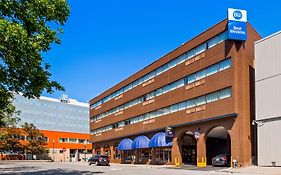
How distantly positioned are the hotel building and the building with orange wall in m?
43.1

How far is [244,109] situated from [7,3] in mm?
28785

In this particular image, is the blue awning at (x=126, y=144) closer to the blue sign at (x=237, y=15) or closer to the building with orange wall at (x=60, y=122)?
the blue sign at (x=237, y=15)

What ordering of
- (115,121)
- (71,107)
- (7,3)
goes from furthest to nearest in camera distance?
(71,107) → (115,121) → (7,3)

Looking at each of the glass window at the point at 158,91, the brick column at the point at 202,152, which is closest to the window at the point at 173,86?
the glass window at the point at 158,91

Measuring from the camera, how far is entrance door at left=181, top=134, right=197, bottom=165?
2130 inches

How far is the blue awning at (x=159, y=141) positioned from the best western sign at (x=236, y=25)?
17.7 metres

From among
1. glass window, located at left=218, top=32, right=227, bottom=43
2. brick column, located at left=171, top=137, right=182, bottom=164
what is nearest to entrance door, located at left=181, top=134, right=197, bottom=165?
brick column, located at left=171, top=137, right=182, bottom=164

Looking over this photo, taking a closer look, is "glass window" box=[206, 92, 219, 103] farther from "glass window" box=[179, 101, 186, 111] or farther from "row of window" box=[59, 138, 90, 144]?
"row of window" box=[59, 138, 90, 144]

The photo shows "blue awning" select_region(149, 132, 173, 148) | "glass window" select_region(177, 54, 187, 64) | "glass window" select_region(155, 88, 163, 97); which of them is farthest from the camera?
"glass window" select_region(155, 88, 163, 97)

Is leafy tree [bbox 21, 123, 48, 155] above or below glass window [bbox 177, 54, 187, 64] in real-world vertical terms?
below

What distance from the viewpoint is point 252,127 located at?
41469 millimetres

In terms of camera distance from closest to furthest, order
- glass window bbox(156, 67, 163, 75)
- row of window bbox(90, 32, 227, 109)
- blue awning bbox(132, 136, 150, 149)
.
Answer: row of window bbox(90, 32, 227, 109) → glass window bbox(156, 67, 163, 75) → blue awning bbox(132, 136, 150, 149)

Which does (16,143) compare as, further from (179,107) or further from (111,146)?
(179,107)

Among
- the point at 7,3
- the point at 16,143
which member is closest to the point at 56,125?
the point at 16,143
